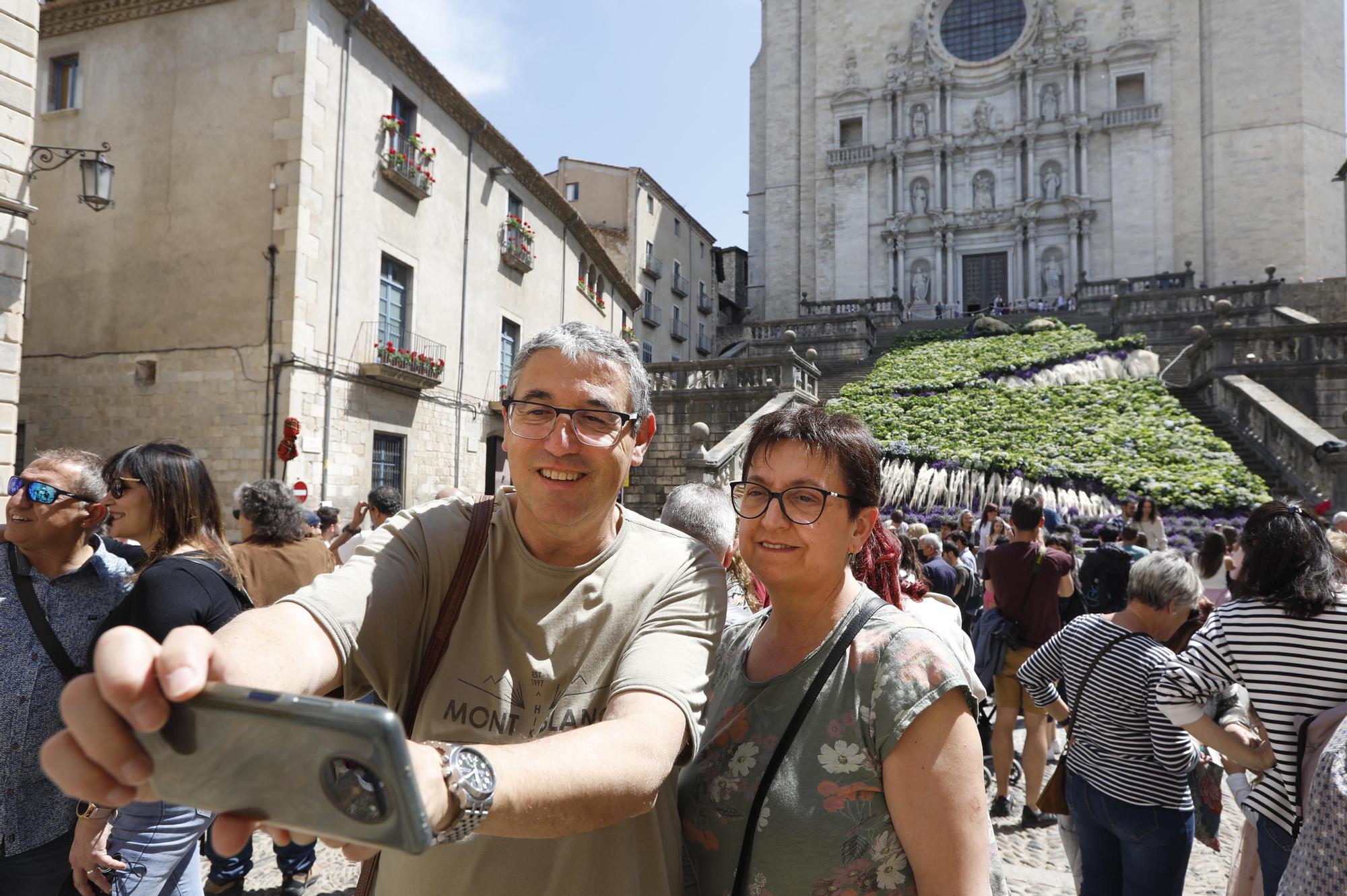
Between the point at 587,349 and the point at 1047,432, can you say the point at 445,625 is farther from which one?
the point at 1047,432

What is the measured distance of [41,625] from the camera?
8.68 ft

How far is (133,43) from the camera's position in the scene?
44.7ft

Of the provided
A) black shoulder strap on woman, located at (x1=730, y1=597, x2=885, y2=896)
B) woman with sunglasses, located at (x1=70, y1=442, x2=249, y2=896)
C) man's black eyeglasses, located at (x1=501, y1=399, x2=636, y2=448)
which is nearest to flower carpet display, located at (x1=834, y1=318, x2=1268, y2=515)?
woman with sunglasses, located at (x1=70, y1=442, x2=249, y2=896)

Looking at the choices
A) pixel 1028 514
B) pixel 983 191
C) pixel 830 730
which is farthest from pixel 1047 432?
pixel 983 191

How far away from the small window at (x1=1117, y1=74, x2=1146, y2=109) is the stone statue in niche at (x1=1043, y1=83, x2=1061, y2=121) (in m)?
2.49

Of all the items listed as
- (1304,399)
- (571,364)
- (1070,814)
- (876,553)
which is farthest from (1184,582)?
(1304,399)

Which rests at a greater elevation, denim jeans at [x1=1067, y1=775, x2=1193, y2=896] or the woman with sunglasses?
the woman with sunglasses

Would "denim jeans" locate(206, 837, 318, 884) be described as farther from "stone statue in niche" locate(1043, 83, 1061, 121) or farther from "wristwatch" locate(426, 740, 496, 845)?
"stone statue in niche" locate(1043, 83, 1061, 121)

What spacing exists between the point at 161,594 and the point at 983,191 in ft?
130

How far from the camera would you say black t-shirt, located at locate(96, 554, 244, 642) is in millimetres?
2436

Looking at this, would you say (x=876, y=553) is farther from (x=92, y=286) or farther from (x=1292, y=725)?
(x=92, y=286)

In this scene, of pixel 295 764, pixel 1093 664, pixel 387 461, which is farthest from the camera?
pixel 387 461

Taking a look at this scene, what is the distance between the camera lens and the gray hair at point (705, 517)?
336 cm

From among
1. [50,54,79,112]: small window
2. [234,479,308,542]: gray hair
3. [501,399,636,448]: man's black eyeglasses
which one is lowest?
[234,479,308,542]: gray hair
